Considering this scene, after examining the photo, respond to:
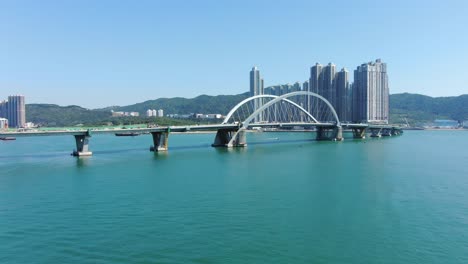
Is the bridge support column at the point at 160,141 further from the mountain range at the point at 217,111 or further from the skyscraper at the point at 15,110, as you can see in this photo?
the mountain range at the point at 217,111

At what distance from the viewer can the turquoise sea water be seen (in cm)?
1144

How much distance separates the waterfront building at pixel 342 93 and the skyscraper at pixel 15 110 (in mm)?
86186

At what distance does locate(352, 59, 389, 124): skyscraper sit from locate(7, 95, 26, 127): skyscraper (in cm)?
9021

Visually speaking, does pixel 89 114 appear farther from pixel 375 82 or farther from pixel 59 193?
pixel 59 193

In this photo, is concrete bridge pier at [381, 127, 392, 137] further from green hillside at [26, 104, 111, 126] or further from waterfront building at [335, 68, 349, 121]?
green hillside at [26, 104, 111, 126]

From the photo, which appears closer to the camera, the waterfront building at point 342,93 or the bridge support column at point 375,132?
the bridge support column at point 375,132

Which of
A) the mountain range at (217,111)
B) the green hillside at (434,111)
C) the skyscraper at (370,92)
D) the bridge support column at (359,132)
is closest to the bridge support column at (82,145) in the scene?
the bridge support column at (359,132)

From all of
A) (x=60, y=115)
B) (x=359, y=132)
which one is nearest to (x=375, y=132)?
(x=359, y=132)

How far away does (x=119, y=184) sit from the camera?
22.3m

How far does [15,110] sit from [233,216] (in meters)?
112

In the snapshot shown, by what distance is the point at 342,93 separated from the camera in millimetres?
111000

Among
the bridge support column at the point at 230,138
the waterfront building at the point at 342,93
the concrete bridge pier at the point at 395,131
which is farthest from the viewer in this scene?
the waterfront building at the point at 342,93

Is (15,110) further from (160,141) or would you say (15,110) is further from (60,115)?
(160,141)

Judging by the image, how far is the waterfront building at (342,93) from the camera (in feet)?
363
